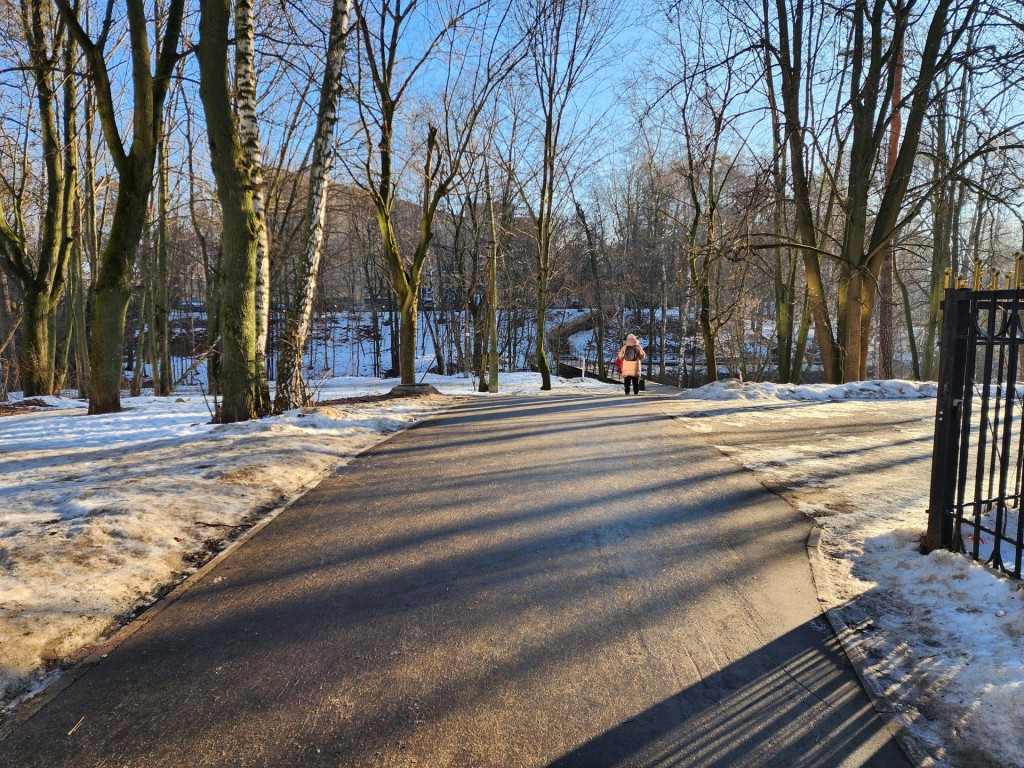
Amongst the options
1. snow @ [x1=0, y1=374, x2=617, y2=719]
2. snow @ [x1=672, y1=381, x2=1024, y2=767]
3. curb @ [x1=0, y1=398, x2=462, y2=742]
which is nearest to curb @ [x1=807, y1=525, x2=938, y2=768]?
snow @ [x1=672, y1=381, x2=1024, y2=767]

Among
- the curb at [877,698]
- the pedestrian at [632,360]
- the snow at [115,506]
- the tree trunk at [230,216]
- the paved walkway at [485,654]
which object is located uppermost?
the tree trunk at [230,216]

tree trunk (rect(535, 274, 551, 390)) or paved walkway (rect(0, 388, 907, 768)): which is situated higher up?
tree trunk (rect(535, 274, 551, 390))

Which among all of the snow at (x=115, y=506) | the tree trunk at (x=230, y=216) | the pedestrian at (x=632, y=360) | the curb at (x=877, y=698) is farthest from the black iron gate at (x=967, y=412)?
the pedestrian at (x=632, y=360)

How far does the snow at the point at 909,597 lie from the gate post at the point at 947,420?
Answer: 0.80 ft

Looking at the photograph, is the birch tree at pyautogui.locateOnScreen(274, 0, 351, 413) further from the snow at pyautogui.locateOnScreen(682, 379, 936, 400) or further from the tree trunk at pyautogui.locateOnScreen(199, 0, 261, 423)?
the snow at pyautogui.locateOnScreen(682, 379, 936, 400)

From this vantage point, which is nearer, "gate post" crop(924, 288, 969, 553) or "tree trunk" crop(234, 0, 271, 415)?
"gate post" crop(924, 288, 969, 553)

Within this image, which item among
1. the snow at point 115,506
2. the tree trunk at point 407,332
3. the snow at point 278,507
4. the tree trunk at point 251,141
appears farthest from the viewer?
the tree trunk at point 407,332

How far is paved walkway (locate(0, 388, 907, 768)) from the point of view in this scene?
2197 millimetres

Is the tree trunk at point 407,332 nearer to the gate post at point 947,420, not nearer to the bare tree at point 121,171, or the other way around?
the bare tree at point 121,171

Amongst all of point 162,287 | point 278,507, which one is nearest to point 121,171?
point 278,507

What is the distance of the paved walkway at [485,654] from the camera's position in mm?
2197

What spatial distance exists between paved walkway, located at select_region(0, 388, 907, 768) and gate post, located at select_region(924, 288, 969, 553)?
2.85 feet

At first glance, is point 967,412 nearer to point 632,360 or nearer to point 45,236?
point 632,360

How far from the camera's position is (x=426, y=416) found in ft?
37.4
